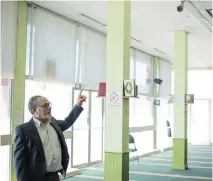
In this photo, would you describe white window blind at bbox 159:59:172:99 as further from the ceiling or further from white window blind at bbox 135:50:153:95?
the ceiling

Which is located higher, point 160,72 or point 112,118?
point 160,72

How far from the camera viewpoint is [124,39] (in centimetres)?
579

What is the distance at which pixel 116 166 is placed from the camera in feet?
18.7

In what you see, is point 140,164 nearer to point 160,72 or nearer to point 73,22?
point 73,22

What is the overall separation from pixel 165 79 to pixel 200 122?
3.25m

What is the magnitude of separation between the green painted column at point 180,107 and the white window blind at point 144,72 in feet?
10.1

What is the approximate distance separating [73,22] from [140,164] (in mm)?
4509

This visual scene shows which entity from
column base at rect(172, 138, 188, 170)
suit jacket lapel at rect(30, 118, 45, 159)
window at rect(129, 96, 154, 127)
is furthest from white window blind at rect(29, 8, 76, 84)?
window at rect(129, 96, 154, 127)

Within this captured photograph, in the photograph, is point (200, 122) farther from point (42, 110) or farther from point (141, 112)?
point (42, 110)

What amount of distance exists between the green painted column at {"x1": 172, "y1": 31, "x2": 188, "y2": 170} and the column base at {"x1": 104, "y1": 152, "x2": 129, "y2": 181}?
13.7 ft

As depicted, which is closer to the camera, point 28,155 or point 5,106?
point 28,155

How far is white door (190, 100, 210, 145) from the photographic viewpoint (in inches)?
664

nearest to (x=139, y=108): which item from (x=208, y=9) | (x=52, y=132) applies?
(x=208, y=9)

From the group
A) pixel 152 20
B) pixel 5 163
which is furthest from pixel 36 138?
pixel 152 20
